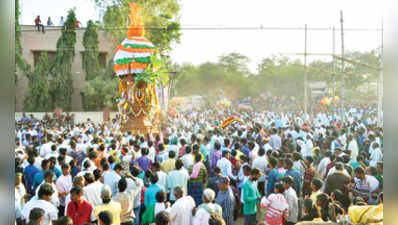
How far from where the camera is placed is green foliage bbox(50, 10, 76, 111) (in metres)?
19.3

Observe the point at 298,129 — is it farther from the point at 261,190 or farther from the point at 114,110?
the point at 114,110

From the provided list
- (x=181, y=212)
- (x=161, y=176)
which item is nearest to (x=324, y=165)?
(x=161, y=176)

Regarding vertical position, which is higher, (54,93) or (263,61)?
(263,61)

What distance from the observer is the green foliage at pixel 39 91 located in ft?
63.2

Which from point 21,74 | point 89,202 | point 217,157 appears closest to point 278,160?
point 217,157

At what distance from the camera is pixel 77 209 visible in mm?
3895

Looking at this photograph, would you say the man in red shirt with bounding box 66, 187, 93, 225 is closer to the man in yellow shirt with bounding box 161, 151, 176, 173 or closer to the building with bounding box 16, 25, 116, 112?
the man in yellow shirt with bounding box 161, 151, 176, 173

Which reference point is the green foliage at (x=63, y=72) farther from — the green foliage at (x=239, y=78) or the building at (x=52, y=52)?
the green foliage at (x=239, y=78)

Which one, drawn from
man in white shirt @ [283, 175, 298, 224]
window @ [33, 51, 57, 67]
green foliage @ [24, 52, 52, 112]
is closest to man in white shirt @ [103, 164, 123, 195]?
man in white shirt @ [283, 175, 298, 224]

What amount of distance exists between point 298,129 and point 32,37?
1666 cm

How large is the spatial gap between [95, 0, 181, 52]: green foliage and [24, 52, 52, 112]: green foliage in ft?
14.8

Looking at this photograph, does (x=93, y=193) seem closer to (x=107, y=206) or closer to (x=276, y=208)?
(x=107, y=206)

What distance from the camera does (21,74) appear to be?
1980 cm

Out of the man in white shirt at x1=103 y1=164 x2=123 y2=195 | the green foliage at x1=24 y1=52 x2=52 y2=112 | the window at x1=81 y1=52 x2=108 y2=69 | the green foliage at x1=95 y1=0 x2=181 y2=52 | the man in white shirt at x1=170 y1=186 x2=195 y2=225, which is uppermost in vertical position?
the green foliage at x1=95 y1=0 x2=181 y2=52
